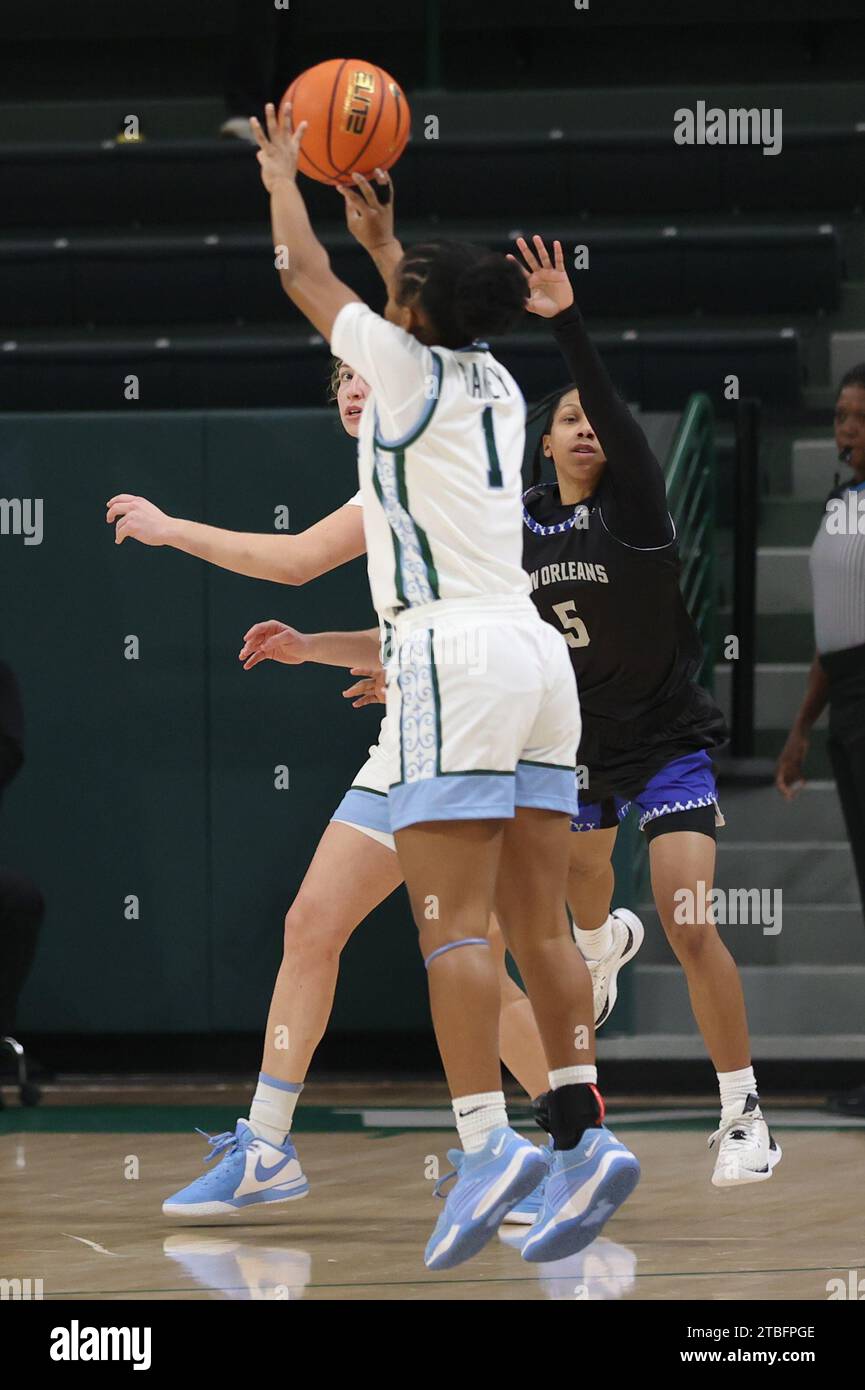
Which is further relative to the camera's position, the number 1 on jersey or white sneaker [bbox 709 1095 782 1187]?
white sneaker [bbox 709 1095 782 1187]

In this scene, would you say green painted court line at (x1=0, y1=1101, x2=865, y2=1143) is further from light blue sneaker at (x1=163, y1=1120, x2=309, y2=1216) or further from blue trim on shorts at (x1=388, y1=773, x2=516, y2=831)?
blue trim on shorts at (x1=388, y1=773, x2=516, y2=831)

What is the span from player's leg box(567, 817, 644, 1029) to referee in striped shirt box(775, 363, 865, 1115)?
132cm

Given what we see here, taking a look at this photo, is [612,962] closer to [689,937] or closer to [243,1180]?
[689,937]

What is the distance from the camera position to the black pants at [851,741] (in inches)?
253

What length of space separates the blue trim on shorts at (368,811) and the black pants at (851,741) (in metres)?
2.57

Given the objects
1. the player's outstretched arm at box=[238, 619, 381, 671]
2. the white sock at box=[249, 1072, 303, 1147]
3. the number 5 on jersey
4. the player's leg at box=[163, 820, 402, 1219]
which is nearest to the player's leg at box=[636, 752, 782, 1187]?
the number 5 on jersey

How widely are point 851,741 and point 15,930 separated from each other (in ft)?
9.08

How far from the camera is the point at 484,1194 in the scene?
11.0 ft

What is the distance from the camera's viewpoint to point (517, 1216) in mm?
4465

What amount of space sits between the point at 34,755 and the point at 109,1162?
6.17ft

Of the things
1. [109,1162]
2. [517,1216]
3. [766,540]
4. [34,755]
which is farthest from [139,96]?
[517,1216]

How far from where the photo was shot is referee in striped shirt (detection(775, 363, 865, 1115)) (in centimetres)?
641

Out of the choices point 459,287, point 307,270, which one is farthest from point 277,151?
point 459,287

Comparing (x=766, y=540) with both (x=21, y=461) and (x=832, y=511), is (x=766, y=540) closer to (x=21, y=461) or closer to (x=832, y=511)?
(x=832, y=511)
